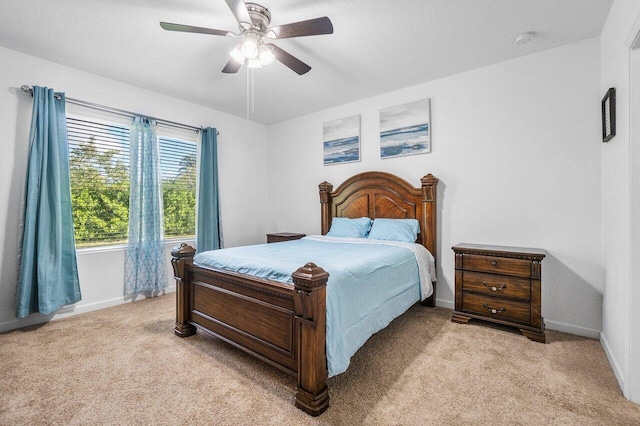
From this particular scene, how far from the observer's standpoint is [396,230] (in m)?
3.39

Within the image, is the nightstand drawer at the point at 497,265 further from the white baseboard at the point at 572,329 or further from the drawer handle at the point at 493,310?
the white baseboard at the point at 572,329

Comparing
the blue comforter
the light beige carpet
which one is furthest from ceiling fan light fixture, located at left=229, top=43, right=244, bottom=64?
the light beige carpet

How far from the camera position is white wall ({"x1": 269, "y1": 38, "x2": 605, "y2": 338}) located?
2.59 metres

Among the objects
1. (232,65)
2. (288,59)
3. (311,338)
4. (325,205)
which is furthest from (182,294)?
(325,205)

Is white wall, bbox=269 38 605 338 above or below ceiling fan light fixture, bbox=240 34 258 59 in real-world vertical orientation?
below

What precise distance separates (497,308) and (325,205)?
8.24 ft

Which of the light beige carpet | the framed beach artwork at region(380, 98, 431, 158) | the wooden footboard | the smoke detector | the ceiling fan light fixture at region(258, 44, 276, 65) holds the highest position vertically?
the smoke detector

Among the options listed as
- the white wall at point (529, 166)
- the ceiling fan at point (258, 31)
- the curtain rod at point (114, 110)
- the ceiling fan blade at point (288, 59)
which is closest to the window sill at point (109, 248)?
the curtain rod at point (114, 110)

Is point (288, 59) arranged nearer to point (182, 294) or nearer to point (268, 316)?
point (268, 316)

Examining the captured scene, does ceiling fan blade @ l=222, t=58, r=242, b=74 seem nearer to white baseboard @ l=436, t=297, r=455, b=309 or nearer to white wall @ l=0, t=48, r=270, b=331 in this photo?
white wall @ l=0, t=48, r=270, b=331

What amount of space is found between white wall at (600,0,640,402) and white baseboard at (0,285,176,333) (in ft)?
15.1

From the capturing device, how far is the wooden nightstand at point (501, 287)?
2.45m

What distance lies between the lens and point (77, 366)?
2.07 meters

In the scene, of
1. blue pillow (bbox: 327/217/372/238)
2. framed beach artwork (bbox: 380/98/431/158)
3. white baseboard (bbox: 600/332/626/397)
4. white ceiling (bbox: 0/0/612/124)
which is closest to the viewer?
white baseboard (bbox: 600/332/626/397)
